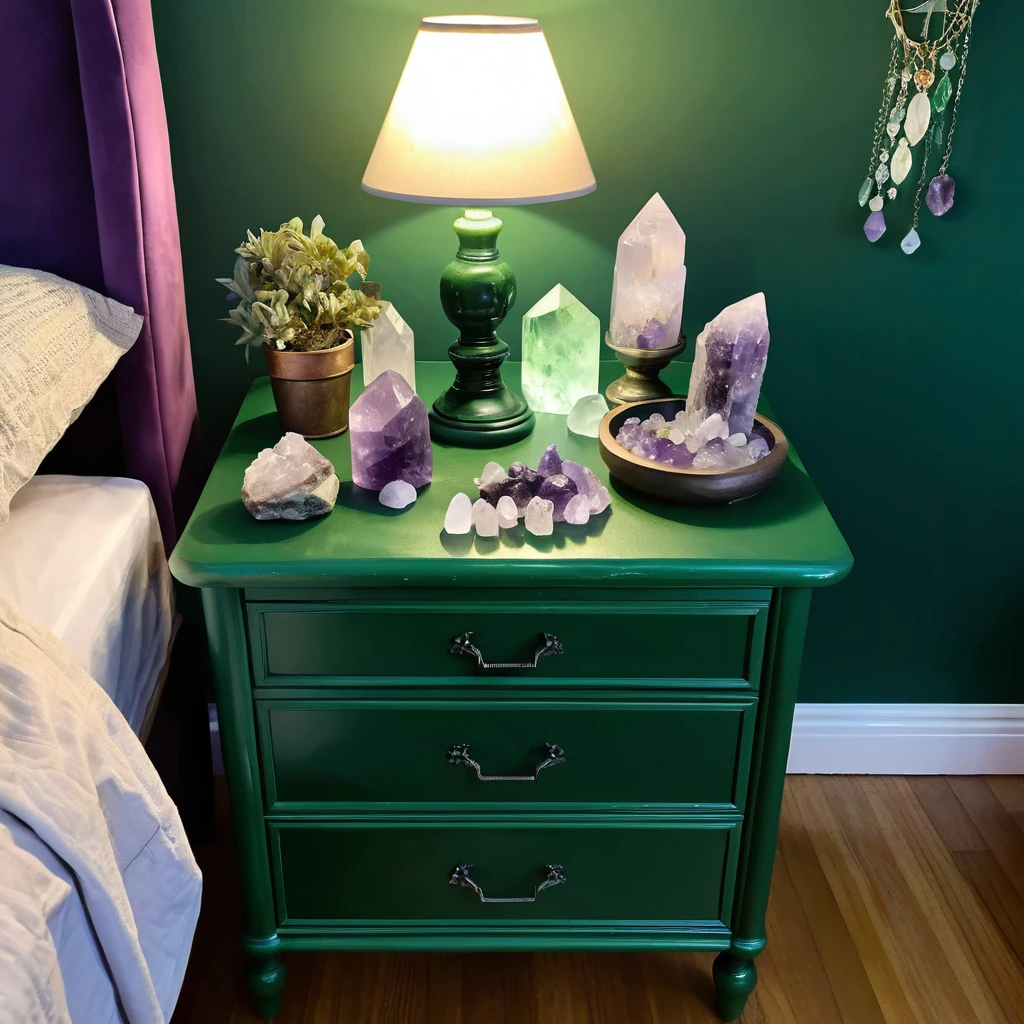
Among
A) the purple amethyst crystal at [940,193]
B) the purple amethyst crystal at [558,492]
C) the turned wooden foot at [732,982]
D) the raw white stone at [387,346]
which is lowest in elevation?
the turned wooden foot at [732,982]

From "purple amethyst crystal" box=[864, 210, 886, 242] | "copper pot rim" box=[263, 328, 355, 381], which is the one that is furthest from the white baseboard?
"copper pot rim" box=[263, 328, 355, 381]

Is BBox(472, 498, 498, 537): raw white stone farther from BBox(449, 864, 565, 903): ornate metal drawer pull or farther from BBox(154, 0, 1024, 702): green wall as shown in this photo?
BBox(449, 864, 565, 903): ornate metal drawer pull

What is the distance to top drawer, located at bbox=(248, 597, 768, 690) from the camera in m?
1.19

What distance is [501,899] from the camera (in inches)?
54.4

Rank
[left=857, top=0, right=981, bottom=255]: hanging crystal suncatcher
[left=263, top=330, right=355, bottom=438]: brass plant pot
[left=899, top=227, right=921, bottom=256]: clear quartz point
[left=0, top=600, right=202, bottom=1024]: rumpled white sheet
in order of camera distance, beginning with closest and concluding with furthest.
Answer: [left=0, top=600, right=202, bottom=1024]: rumpled white sheet → [left=263, top=330, right=355, bottom=438]: brass plant pot → [left=857, top=0, right=981, bottom=255]: hanging crystal suncatcher → [left=899, top=227, right=921, bottom=256]: clear quartz point

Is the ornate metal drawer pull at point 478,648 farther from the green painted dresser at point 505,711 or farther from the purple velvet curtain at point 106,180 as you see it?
the purple velvet curtain at point 106,180

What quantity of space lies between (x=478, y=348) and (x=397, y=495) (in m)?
0.26

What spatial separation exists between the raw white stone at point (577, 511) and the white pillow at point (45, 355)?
0.58 metres

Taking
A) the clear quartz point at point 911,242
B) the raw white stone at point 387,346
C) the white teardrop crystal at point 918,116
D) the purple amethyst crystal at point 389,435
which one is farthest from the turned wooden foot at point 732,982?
the white teardrop crystal at point 918,116

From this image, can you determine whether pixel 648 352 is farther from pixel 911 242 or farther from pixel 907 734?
pixel 907 734

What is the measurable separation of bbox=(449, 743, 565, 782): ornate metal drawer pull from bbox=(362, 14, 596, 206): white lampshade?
2.11ft

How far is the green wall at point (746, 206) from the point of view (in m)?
1.44

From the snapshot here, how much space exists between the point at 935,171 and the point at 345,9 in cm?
86

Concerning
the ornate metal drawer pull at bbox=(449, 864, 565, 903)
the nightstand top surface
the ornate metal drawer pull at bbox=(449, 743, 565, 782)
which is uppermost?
the nightstand top surface
